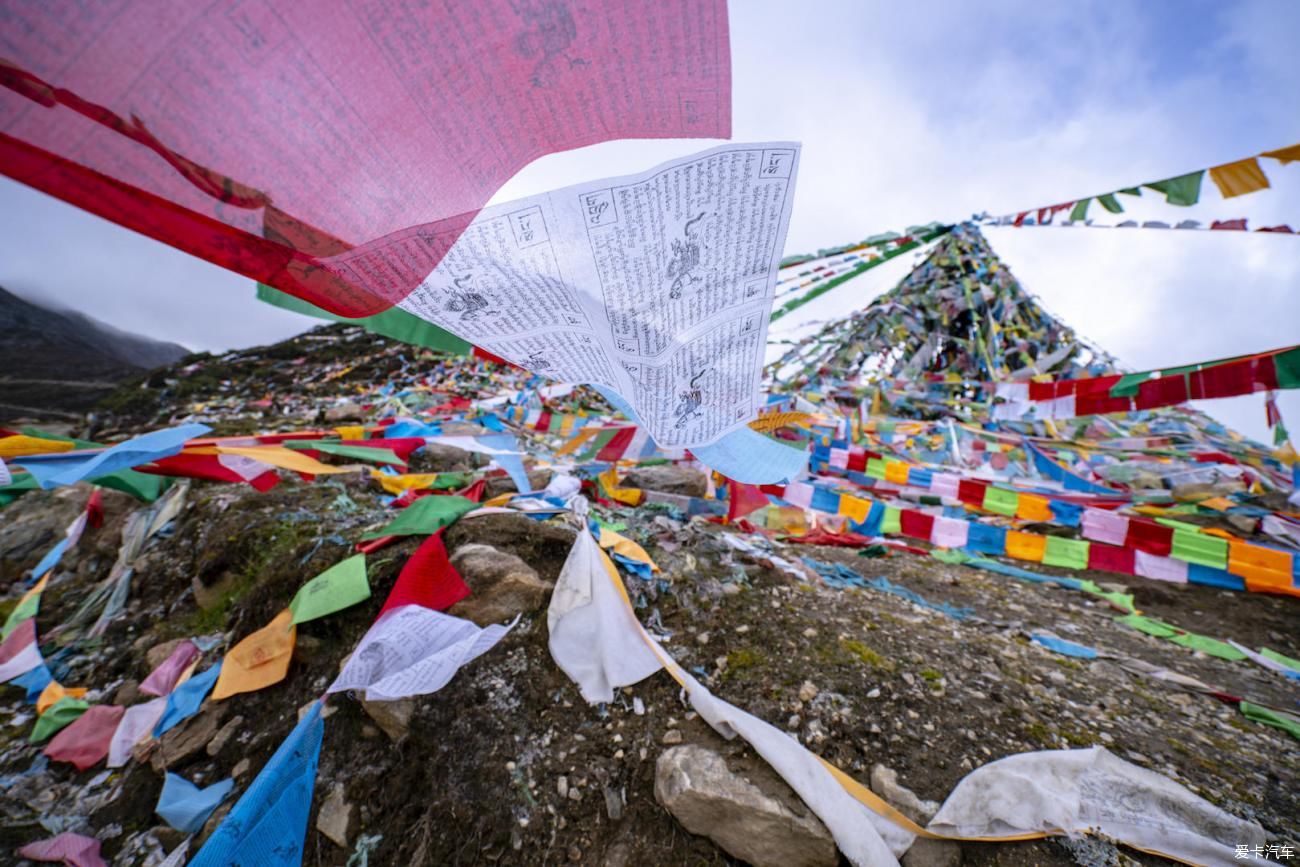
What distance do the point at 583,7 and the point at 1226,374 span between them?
17.7 ft

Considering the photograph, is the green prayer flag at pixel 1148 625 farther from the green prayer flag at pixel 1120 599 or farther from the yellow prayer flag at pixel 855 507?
the yellow prayer flag at pixel 855 507

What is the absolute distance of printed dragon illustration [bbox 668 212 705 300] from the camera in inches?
47.9

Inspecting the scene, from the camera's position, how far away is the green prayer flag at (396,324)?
158cm

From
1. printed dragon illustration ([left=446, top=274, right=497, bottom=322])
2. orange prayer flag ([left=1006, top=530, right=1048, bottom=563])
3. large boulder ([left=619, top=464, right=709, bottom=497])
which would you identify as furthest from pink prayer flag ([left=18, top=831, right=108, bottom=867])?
orange prayer flag ([left=1006, top=530, right=1048, bottom=563])

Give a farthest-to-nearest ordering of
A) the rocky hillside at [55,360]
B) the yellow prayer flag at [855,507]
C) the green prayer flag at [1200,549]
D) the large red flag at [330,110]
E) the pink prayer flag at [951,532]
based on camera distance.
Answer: the rocky hillside at [55,360]
the yellow prayer flag at [855,507]
the pink prayer flag at [951,532]
the green prayer flag at [1200,549]
the large red flag at [330,110]

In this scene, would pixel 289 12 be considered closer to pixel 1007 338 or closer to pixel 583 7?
pixel 583 7

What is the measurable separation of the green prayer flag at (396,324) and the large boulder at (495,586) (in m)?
1.19

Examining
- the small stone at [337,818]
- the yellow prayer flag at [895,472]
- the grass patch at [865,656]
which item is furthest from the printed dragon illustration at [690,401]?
the yellow prayer flag at [895,472]

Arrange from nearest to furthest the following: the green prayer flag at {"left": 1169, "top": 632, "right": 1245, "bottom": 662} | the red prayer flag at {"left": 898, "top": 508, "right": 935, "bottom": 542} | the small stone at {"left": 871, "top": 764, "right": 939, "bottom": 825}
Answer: the small stone at {"left": 871, "top": 764, "right": 939, "bottom": 825}
the green prayer flag at {"left": 1169, "top": 632, "right": 1245, "bottom": 662}
the red prayer flag at {"left": 898, "top": 508, "right": 935, "bottom": 542}

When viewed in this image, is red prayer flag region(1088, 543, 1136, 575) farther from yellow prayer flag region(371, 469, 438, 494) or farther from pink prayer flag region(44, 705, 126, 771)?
pink prayer flag region(44, 705, 126, 771)

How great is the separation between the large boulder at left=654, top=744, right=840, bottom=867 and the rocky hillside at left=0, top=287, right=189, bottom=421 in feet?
51.0

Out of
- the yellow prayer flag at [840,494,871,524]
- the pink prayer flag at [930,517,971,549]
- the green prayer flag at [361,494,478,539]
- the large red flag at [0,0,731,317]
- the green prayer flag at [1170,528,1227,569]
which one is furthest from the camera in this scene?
the yellow prayer flag at [840,494,871,524]

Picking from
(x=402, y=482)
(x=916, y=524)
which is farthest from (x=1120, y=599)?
(x=402, y=482)

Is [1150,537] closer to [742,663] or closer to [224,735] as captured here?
[742,663]
